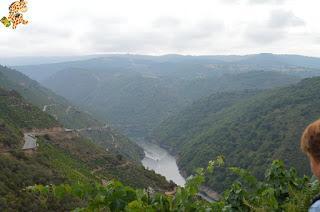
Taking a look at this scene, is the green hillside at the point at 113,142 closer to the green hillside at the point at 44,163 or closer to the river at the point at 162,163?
the river at the point at 162,163

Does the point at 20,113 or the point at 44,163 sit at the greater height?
the point at 20,113

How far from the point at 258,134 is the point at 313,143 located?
89.1m

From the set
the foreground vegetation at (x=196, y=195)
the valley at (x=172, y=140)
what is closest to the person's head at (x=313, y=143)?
the foreground vegetation at (x=196, y=195)

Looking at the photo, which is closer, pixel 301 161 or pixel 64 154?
pixel 64 154

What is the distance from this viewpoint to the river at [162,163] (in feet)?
288

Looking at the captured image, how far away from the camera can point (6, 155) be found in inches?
1516

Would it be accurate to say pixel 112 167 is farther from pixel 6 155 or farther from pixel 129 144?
pixel 129 144

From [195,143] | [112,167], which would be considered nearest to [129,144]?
[195,143]

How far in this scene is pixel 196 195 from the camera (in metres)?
5.65

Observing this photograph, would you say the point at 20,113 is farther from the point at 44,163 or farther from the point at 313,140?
the point at 313,140

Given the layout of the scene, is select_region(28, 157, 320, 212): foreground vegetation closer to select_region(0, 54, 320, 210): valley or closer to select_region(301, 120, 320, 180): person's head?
select_region(0, 54, 320, 210): valley

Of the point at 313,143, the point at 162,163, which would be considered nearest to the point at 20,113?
the point at 162,163

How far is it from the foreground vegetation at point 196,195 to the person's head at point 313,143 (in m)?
1.75

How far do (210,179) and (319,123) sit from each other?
74902 millimetres
